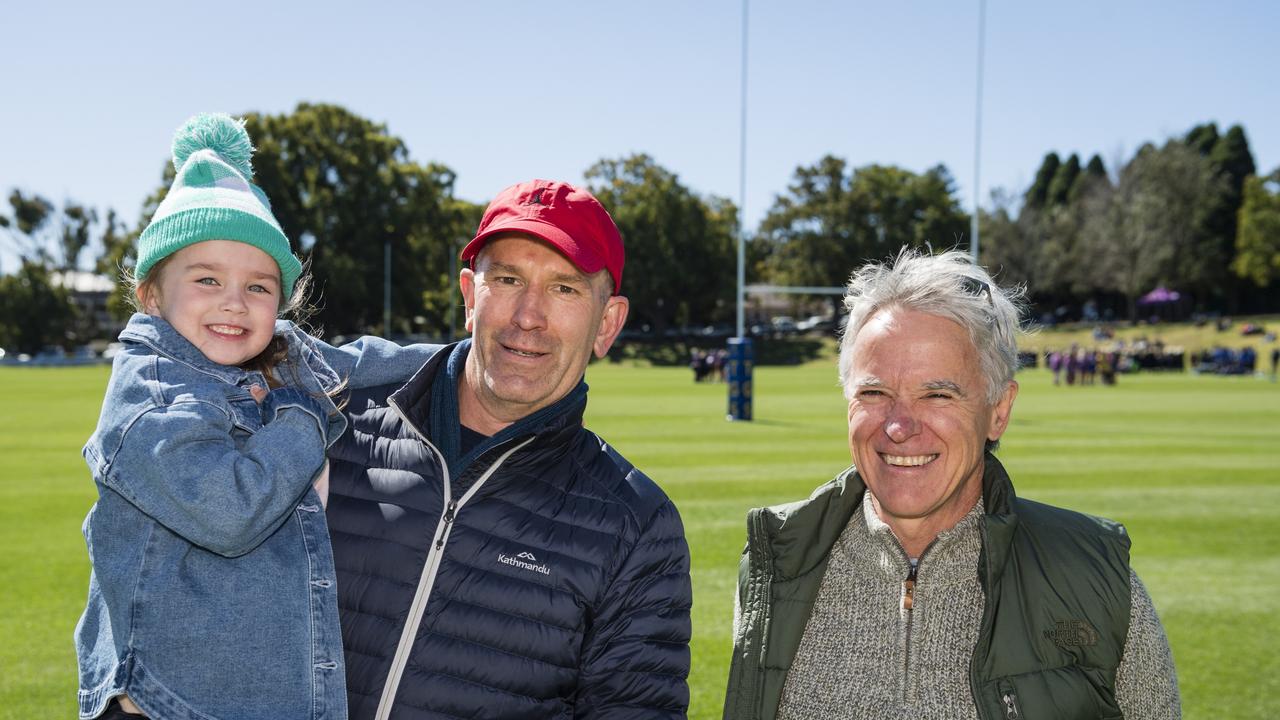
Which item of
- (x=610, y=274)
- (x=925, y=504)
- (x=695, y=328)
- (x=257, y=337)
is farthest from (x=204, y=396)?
(x=695, y=328)

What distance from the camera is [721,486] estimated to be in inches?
461

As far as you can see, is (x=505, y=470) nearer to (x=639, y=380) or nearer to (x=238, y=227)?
(x=238, y=227)

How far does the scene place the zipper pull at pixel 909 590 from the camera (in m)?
2.61

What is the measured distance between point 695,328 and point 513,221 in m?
78.0

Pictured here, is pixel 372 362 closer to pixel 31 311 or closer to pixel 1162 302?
pixel 31 311

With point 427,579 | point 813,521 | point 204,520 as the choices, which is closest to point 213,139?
point 204,520

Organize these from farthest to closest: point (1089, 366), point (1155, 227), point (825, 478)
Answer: point (1155, 227) < point (1089, 366) < point (825, 478)

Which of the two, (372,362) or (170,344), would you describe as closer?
(170,344)

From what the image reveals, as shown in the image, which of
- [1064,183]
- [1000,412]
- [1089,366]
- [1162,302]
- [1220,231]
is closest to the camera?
[1000,412]

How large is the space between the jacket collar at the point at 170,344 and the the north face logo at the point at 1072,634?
1.94m

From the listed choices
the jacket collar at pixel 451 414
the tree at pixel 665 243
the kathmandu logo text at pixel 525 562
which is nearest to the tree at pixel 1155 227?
the tree at pixel 665 243

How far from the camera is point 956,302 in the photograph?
2721mm

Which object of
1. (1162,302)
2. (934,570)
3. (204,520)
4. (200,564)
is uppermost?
(1162,302)

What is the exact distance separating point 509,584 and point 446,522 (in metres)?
0.20
